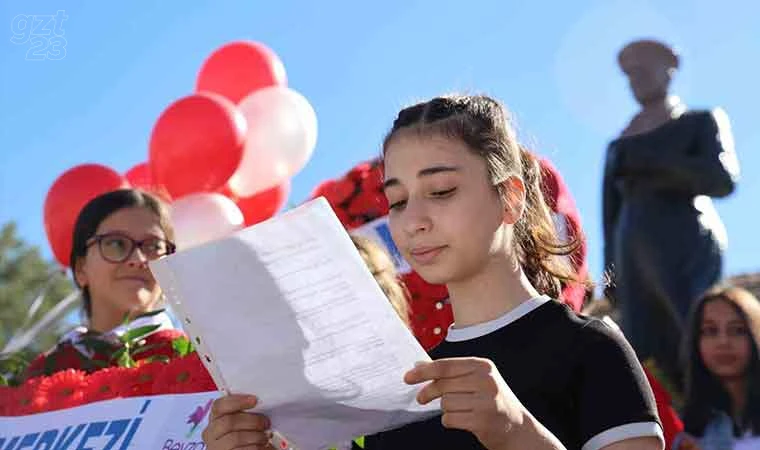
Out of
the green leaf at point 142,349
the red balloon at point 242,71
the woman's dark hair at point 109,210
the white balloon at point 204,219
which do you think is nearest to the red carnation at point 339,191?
the woman's dark hair at point 109,210

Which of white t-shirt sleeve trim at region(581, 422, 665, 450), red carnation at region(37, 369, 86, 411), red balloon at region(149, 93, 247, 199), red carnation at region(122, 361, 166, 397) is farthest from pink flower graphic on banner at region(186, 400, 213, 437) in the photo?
red balloon at region(149, 93, 247, 199)

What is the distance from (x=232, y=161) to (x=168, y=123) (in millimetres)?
297

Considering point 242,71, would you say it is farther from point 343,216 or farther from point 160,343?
point 160,343

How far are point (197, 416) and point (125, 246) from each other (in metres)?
1.04

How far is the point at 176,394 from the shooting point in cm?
234

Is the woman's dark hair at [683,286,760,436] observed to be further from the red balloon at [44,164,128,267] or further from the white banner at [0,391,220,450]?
the red balloon at [44,164,128,267]

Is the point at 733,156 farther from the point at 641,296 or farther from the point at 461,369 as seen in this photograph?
the point at 461,369

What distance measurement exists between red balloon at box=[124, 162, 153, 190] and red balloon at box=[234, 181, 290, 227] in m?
0.42

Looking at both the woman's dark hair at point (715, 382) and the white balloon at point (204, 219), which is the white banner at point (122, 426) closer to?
the white balloon at point (204, 219)

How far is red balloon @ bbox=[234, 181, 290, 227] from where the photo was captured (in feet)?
16.8

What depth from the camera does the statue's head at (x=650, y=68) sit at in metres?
6.18

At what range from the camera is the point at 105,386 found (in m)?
2.47

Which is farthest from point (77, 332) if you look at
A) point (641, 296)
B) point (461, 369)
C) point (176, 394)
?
point (641, 296)

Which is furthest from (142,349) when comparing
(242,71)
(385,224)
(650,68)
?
(650,68)
